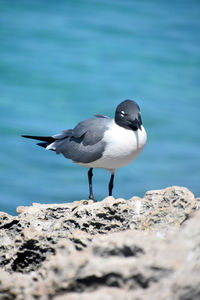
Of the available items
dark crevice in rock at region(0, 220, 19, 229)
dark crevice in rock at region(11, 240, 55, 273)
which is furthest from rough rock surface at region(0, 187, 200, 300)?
dark crevice in rock at region(0, 220, 19, 229)

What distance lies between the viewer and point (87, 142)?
3826 mm

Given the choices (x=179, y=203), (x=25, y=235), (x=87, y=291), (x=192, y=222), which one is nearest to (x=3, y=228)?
(x=25, y=235)

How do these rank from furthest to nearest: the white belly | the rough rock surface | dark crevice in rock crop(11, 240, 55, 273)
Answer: the white belly → dark crevice in rock crop(11, 240, 55, 273) → the rough rock surface

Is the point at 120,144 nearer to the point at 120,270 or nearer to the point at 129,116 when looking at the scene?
the point at 129,116

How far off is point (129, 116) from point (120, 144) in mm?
212

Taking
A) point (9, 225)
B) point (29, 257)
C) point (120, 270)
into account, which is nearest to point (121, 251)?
point (120, 270)

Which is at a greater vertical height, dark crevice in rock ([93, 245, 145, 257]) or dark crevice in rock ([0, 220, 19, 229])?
dark crevice in rock ([0, 220, 19, 229])

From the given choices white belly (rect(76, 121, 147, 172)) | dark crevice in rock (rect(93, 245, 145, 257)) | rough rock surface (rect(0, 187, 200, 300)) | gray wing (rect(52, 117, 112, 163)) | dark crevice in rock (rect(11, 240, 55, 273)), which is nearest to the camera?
rough rock surface (rect(0, 187, 200, 300))

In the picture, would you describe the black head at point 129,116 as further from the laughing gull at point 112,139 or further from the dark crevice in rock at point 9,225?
the dark crevice in rock at point 9,225

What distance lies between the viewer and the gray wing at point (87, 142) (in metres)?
3.75

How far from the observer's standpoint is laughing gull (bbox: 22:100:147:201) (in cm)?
365

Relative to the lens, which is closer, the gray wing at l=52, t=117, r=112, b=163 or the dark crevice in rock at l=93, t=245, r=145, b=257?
the dark crevice in rock at l=93, t=245, r=145, b=257

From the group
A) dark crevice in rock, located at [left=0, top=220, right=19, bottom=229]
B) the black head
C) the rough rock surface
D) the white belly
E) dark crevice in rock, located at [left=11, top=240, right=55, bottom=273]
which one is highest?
the black head

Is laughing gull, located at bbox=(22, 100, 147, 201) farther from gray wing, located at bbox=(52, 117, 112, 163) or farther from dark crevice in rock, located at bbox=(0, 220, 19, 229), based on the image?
dark crevice in rock, located at bbox=(0, 220, 19, 229)
